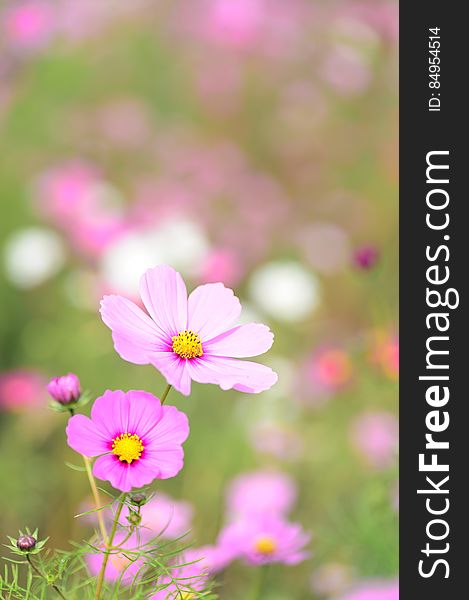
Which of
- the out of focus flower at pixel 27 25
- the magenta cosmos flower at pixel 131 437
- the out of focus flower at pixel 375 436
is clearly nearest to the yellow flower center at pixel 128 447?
the magenta cosmos flower at pixel 131 437

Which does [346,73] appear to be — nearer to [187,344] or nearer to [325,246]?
[325,246]

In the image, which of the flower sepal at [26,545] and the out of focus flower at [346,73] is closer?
the flower sepal at [26,545]

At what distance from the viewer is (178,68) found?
6.68ft

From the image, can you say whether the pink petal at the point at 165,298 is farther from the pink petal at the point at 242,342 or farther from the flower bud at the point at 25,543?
the flower bud at the point at 25,543

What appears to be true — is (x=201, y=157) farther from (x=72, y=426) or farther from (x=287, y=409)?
(x=72, y=426)

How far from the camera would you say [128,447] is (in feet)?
1.36

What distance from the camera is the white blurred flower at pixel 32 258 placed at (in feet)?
4.66

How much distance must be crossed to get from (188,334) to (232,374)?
39mm

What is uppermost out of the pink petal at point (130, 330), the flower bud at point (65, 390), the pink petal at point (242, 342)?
the pink petal at point (242, 342)

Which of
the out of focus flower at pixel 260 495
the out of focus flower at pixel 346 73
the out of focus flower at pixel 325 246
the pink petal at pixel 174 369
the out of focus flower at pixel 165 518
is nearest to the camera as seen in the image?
the pink petal at pixel 174 369

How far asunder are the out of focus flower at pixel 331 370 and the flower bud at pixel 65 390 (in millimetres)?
704

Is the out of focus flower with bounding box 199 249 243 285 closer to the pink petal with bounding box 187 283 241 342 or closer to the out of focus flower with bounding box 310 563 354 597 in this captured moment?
the out of focus flower with bounding box 310 563 354 597

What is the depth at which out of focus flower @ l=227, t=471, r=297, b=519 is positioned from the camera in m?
0.91

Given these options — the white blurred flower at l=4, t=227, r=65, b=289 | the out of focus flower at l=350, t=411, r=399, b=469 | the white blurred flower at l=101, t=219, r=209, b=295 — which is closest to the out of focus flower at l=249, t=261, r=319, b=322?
the white blurred flower at l=101, t=219, r=209, b=295
